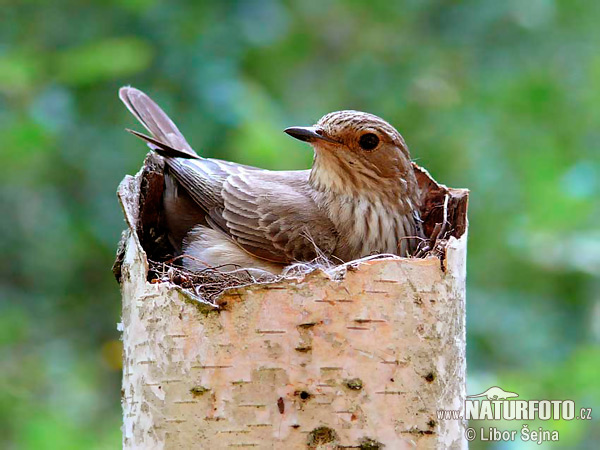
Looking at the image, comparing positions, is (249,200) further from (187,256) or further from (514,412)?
(514,412)

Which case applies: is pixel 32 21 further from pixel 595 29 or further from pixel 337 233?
pixel 595 29

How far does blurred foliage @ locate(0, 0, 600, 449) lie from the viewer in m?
5.79

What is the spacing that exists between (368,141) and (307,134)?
35 centimetres

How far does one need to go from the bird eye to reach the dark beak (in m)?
0.14

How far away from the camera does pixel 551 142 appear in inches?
285

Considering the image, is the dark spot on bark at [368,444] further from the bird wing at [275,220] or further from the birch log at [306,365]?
the bird wing at [275,220]

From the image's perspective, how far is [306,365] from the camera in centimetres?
280

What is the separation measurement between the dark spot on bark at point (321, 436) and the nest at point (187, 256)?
0.50 meters

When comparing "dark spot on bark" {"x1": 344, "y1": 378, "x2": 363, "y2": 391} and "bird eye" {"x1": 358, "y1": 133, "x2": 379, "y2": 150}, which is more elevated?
"bird eye" {"x1": 358, "y1": 133, "x2": 379, "y2": 150}

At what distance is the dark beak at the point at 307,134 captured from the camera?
405 centimetres

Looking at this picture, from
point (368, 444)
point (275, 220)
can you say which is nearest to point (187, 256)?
point (275, 220)

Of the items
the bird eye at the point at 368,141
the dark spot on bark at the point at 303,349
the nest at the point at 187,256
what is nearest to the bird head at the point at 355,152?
the bird eye at the point at 368,141

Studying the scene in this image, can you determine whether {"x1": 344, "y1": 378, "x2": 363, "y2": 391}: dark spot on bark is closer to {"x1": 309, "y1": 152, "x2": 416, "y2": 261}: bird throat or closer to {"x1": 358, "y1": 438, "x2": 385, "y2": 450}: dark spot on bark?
{"x1": 358, "y1": 438, "x2": 385, "y2": 450}: dark spot on bark

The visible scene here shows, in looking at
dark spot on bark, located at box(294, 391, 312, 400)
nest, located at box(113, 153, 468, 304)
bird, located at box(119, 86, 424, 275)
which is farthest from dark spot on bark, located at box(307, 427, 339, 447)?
bird, located at box(119, 86, 424, 275)
